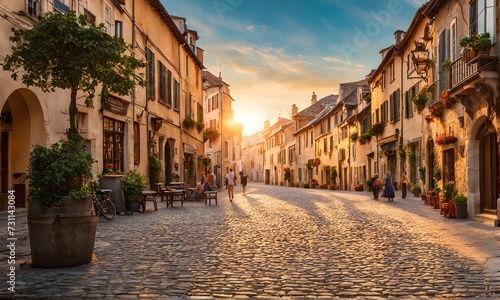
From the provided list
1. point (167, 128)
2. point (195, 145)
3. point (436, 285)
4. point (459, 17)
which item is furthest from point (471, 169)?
point (195, 145)

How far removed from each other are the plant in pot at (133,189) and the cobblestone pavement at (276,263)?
12.4 feet

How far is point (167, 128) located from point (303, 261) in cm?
2034

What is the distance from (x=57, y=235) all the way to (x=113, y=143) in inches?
512

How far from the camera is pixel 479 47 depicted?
12.8 m

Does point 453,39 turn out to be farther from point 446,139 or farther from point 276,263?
point 276,263

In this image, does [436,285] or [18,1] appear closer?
[436,285]

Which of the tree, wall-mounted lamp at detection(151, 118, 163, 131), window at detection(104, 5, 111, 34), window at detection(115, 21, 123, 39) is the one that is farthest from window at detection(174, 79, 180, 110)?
the tree

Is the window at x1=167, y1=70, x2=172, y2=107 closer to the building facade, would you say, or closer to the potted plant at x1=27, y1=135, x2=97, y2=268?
the building facade

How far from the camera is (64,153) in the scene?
23.7 feet

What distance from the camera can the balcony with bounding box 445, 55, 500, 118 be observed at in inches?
487

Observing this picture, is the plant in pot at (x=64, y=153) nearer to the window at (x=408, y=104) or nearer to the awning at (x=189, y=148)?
the window at (x=408, y=104)

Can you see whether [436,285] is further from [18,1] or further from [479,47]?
[18,1]

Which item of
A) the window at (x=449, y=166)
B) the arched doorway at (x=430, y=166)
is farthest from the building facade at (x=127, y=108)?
the arched doorway at (x=430, y=166)

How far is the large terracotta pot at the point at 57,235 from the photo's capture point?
6883mm
